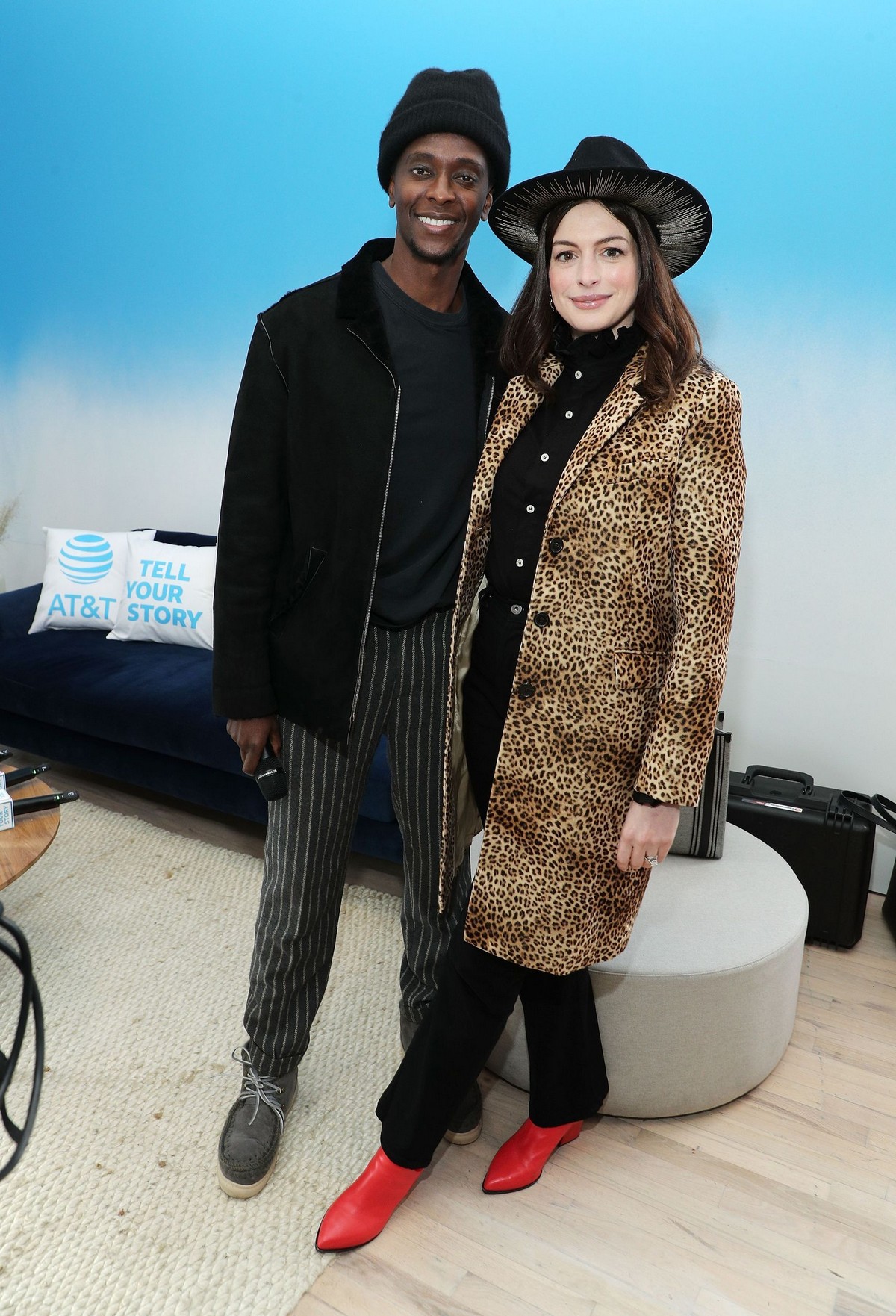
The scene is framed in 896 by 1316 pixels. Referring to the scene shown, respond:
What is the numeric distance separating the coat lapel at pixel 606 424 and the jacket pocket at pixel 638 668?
0.21 meters

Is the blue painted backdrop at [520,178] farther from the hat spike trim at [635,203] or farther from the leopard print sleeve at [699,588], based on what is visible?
the leopard print sleeve at [699,588]

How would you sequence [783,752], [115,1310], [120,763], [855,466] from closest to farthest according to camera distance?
[115,1310] < [855,466] < [783,752] < [120,763]

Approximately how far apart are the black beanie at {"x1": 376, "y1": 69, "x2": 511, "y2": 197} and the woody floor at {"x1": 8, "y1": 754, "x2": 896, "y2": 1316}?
161cm

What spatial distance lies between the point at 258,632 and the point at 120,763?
1.50 m

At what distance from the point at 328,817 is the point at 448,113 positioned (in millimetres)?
1047

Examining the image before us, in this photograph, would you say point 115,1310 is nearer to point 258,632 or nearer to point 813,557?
point 258,632

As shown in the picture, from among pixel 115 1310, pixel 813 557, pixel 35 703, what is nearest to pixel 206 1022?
pixel 115 1310

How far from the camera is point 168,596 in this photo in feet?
9.88

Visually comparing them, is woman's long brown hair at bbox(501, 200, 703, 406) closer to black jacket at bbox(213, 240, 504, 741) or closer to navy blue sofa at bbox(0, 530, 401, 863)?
black jacket at bbox(213, 240, 504, 741)

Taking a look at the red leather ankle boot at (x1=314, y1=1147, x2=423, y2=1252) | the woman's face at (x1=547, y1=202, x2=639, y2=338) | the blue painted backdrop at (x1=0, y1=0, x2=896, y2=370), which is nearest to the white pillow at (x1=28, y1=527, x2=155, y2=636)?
the blue painted backdrop at (x1=0, y1=0, x2=896, y2=370)

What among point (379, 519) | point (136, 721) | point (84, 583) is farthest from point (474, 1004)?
point (84, 583)

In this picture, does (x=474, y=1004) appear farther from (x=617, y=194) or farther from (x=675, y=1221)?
(x=617, y=194)

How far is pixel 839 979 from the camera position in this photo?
2193mm

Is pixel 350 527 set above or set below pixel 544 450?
below
